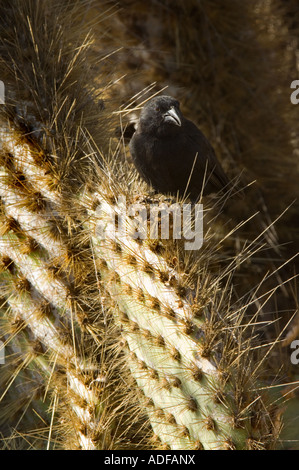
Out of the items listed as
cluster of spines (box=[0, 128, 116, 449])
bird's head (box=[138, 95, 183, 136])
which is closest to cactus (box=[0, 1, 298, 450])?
cluster of spines (box=[0, 128, 116, 449])

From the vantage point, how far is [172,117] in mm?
1829

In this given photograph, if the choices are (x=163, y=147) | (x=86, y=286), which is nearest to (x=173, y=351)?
(x=86, y=286)

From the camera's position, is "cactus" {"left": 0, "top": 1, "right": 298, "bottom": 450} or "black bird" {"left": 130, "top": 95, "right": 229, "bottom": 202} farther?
"black bird" {"left": 130, "top": 95, "right": 229, "bottom": 202}

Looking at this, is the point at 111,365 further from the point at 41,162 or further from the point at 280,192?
the point at 280,192

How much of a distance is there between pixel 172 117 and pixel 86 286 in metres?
0.64

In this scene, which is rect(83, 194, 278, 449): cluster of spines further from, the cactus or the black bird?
the black bird

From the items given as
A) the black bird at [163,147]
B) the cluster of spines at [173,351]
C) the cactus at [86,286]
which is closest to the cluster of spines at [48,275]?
the cactus at [86,286]

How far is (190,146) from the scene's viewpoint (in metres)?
1.92

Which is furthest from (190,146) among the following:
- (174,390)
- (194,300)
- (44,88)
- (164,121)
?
(174,390)

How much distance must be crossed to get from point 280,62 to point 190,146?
49.7 inches

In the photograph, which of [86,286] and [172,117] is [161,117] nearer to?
[172,117]

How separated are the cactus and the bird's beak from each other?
233 millimetres

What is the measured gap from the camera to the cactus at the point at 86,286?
1354 mm

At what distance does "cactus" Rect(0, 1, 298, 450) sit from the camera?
1.35 metres
